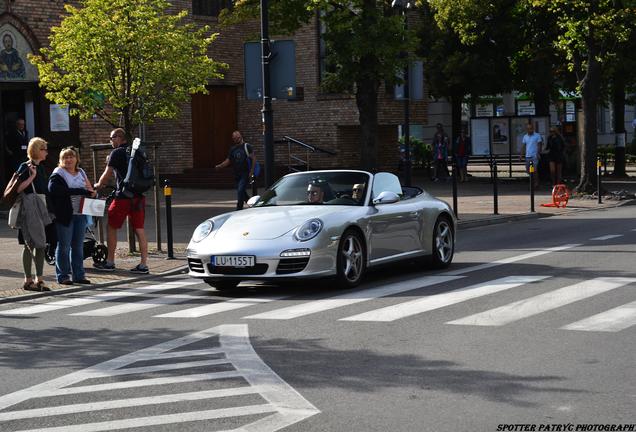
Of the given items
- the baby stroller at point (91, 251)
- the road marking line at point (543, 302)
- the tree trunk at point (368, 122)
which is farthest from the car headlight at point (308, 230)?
the tree trunk at point (368, 122)

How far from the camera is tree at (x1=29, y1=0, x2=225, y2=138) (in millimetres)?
20688

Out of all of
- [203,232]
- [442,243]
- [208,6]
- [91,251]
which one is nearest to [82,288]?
[203,232]

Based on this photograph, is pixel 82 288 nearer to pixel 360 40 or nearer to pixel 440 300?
pixel 440 300

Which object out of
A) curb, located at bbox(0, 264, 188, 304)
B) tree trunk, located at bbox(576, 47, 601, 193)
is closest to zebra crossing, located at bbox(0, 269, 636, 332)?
curb, located at bbox(0, 264, 188, 304)

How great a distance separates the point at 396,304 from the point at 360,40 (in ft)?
45.4

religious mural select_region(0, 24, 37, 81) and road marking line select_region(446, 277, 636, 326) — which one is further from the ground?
religious mural select_region(0, 24, 37, 81)

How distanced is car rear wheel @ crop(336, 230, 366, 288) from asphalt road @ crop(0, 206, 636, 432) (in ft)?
0.64

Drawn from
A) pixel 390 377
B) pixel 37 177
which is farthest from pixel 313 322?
pixel 37 177

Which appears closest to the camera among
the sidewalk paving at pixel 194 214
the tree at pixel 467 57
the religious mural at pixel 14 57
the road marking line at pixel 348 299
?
the road marking line at pixel 348 299

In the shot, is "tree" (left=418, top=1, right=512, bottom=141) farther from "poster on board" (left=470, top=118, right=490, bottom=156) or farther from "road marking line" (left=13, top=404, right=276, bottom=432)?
"road marking line" (left=13, top=404, right=276, bottom=432)

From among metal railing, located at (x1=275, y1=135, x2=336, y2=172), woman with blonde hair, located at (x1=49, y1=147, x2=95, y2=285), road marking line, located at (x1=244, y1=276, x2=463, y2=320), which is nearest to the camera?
road marking line, located at (x1=244, y1=276, x2=463, y2=320)

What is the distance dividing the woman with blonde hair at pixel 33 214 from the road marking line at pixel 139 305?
1.72 metres

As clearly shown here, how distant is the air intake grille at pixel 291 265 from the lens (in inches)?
492

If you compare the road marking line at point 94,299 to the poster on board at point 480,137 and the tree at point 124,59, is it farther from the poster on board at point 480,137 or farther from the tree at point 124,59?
the poster on board at point 480,137
